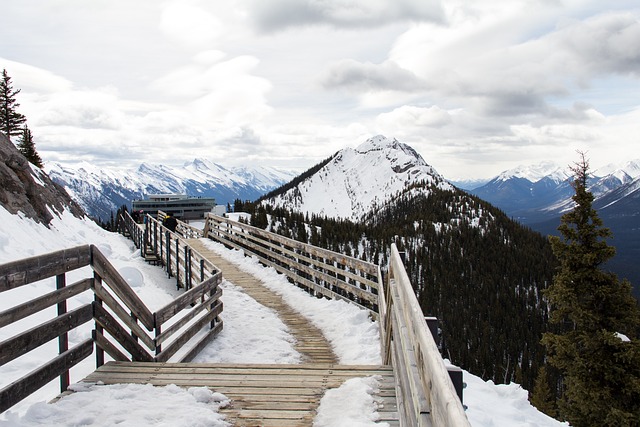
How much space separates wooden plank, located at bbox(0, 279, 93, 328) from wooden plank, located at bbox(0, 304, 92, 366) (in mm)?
173

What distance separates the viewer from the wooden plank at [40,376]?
3.88 metres

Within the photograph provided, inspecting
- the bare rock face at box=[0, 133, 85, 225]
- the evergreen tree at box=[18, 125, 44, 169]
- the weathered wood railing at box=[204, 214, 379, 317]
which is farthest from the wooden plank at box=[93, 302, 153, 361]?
the evergreen tree at box=[18, 125, 44, 169]

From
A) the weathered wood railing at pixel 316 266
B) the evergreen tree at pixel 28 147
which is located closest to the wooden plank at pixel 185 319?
the weathered wood railing at pixel 316 266

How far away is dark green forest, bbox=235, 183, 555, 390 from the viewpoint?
81.2 meters

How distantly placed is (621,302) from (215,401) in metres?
17.1

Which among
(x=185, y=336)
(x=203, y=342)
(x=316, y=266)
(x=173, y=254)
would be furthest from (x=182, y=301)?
(x=173, y=254)

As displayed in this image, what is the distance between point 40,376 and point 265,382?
2.38 meters

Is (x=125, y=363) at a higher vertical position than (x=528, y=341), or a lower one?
higher

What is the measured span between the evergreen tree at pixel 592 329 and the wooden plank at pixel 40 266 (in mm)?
16667

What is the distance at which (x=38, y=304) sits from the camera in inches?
169

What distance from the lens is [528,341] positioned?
316 ft

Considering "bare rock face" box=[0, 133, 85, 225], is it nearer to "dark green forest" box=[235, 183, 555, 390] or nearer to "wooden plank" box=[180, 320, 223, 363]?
"wooden plank" box=[180, 320, 223, 363]

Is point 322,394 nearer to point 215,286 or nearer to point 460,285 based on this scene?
point 215,286

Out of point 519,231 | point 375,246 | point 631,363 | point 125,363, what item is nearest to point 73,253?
point 125,363
